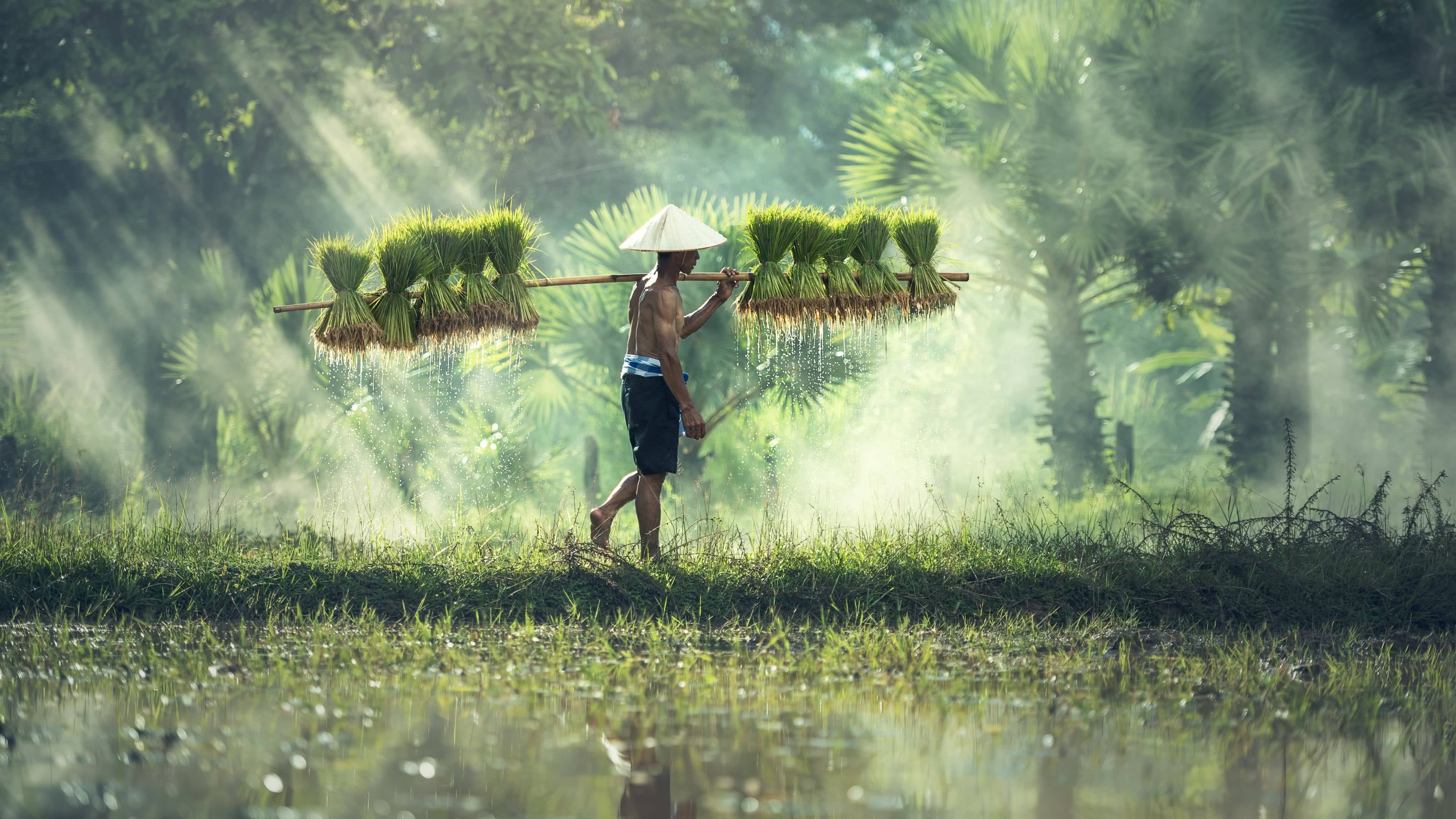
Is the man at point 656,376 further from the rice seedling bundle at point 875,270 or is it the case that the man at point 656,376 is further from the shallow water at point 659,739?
the shallow water at point 659,739

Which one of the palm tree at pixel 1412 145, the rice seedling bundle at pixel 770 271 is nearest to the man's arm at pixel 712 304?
the rice seedling bundle at pixel 770 271

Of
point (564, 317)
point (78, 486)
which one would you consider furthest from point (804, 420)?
point (78, 486)

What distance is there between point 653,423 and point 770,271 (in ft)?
3.73

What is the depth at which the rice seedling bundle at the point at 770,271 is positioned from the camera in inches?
293

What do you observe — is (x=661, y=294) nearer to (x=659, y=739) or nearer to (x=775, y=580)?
(x=775, y=580)

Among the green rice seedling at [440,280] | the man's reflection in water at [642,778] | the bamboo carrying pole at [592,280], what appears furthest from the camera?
the green rice seedling at [440,280]

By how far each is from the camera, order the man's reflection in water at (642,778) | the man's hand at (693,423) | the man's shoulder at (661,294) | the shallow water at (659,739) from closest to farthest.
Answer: the man's reflection in water at (642,778)
the shallow water at (659,739)
the man's hand at (693,423)
the man's shoulder at (661,294)

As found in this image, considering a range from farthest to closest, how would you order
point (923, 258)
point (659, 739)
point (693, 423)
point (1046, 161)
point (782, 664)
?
point (1046, 161) → point (923, 258) → point (693, 423) → point (782, 664) → point (659, 739)

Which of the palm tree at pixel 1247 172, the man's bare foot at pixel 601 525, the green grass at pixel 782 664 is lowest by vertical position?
the green grass at pixel 782 664

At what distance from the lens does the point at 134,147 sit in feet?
50.4

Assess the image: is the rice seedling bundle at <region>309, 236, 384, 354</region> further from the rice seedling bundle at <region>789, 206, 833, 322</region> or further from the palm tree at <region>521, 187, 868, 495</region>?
the palm tree at <region>521, 187, 868, 495</region>

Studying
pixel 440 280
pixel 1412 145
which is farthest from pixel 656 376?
pixel 1412 145

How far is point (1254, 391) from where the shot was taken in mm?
13789

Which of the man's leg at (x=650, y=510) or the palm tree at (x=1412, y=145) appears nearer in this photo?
the man's leg at (x=650, y=510)
